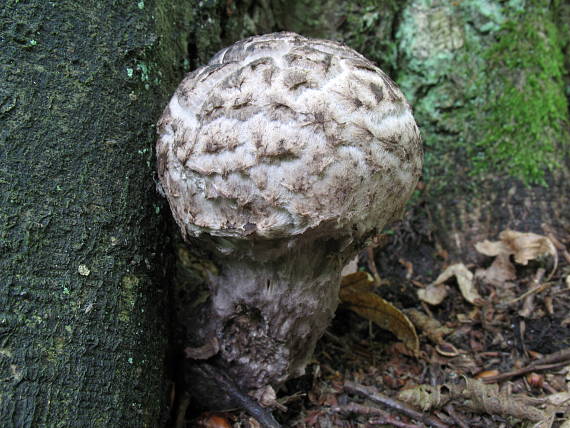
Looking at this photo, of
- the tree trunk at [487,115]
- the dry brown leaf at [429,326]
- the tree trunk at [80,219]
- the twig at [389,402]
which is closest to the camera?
the tree trunk at [80,219]

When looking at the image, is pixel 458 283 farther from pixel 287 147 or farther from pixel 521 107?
pixel 287 147

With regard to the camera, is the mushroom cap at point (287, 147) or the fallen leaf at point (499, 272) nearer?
the mushroom cap at point (287, 147)

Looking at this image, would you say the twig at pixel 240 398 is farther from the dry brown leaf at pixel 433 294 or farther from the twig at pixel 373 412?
the dry brown leaf at pixel 433 294

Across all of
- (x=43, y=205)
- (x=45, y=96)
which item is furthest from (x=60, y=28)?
(x=43, y=205)

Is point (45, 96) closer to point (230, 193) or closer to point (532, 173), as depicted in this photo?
point (230, 193)

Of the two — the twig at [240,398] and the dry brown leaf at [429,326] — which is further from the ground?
the dry brown leaf at [429,326]

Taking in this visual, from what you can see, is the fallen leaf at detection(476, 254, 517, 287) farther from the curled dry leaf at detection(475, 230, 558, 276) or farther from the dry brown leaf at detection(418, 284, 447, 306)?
the dry brown leaf at detection(418, 284, 447, 306)

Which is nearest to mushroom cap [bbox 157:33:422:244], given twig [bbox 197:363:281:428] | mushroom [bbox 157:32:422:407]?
mushroom [bbox 157:32:422:407]

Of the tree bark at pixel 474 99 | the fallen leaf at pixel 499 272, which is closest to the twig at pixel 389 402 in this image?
the fallen leaf at pixel 499 272
